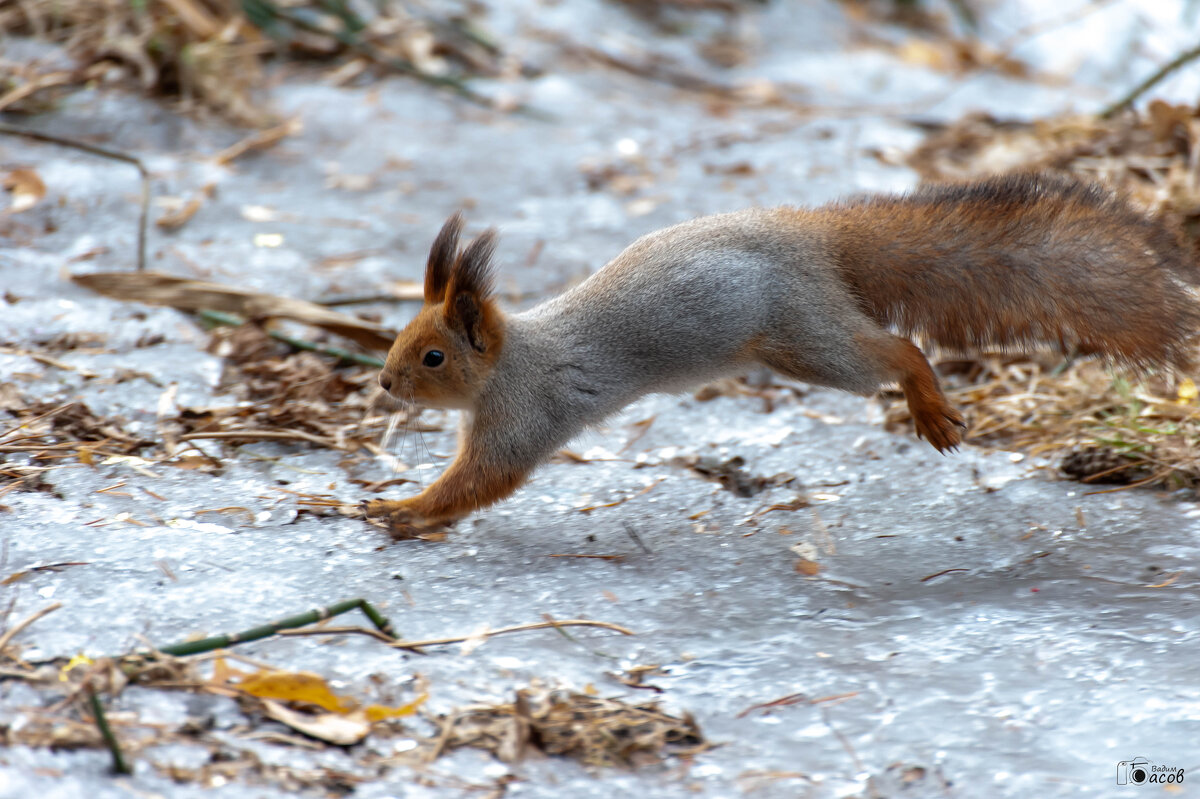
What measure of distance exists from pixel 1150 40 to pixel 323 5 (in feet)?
14.7

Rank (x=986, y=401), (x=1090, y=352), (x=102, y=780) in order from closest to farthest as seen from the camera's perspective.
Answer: (x=102, y=780)
(x=1090, y=352)
(x=986, y=401)

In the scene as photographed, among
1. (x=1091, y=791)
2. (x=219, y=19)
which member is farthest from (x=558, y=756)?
(x=219, y=19)

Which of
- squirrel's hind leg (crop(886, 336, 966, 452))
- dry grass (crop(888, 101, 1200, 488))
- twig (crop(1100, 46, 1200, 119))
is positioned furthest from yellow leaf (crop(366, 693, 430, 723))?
twig (crop(1100, 46, 1200, 119))

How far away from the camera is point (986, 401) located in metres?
2.98

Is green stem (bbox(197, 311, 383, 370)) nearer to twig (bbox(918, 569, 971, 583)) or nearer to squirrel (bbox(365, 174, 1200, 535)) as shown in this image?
squirrel (bbox(365, 174, 1200, 535))

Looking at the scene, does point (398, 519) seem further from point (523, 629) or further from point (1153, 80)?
point (1153, 80)

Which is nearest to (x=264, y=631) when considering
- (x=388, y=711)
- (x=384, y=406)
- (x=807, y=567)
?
(x=388, y=711)

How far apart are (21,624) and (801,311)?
157cm

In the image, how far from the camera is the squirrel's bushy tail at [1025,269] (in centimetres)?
228

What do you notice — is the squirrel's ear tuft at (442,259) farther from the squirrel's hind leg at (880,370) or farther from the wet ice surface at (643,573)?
the squirrel's hind leg at (880,370)

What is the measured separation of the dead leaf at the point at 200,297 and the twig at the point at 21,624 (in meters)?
1.51

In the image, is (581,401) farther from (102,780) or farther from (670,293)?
(102,780)

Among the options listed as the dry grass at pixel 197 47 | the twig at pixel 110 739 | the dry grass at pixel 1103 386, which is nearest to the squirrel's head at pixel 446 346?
the dry grass at pixel 1103 386

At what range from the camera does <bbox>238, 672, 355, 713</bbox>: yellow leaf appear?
1644 millimetres
